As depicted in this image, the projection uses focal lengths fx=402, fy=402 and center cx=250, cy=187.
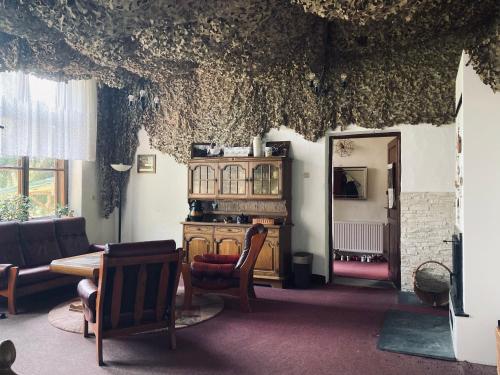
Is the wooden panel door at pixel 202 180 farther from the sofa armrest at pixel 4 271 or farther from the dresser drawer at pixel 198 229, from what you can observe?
the sofa armrest at pixel 4 271

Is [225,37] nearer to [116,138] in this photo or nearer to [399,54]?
[399,54]

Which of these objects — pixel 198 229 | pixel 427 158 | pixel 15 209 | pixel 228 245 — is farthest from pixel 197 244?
pixel 427 158

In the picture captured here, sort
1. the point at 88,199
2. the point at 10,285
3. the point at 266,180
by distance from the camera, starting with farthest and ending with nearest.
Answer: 1. the point at 88,199
2. the point at 266,180
3. the point at 10,285

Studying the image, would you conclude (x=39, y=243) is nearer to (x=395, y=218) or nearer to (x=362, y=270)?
(x=395, y=218)

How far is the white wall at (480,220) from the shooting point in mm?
3342

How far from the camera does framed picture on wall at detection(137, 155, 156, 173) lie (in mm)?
7398

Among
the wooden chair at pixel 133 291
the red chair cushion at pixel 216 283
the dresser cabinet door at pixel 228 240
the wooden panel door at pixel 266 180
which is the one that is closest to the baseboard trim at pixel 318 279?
the dresser cabinet door at pixel 228 240

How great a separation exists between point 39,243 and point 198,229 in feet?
7.35

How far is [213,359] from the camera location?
3389 mm

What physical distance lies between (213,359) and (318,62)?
434 centimetres

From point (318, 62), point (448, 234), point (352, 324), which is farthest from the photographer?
point (318, 62)

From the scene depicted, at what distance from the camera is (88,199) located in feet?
23.5

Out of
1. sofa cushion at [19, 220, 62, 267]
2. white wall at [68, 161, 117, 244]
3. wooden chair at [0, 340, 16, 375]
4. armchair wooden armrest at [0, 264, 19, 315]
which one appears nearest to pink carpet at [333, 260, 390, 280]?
white wall at [68, 161, 117, 244]

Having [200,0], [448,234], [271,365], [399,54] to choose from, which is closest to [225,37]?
[200,0]
